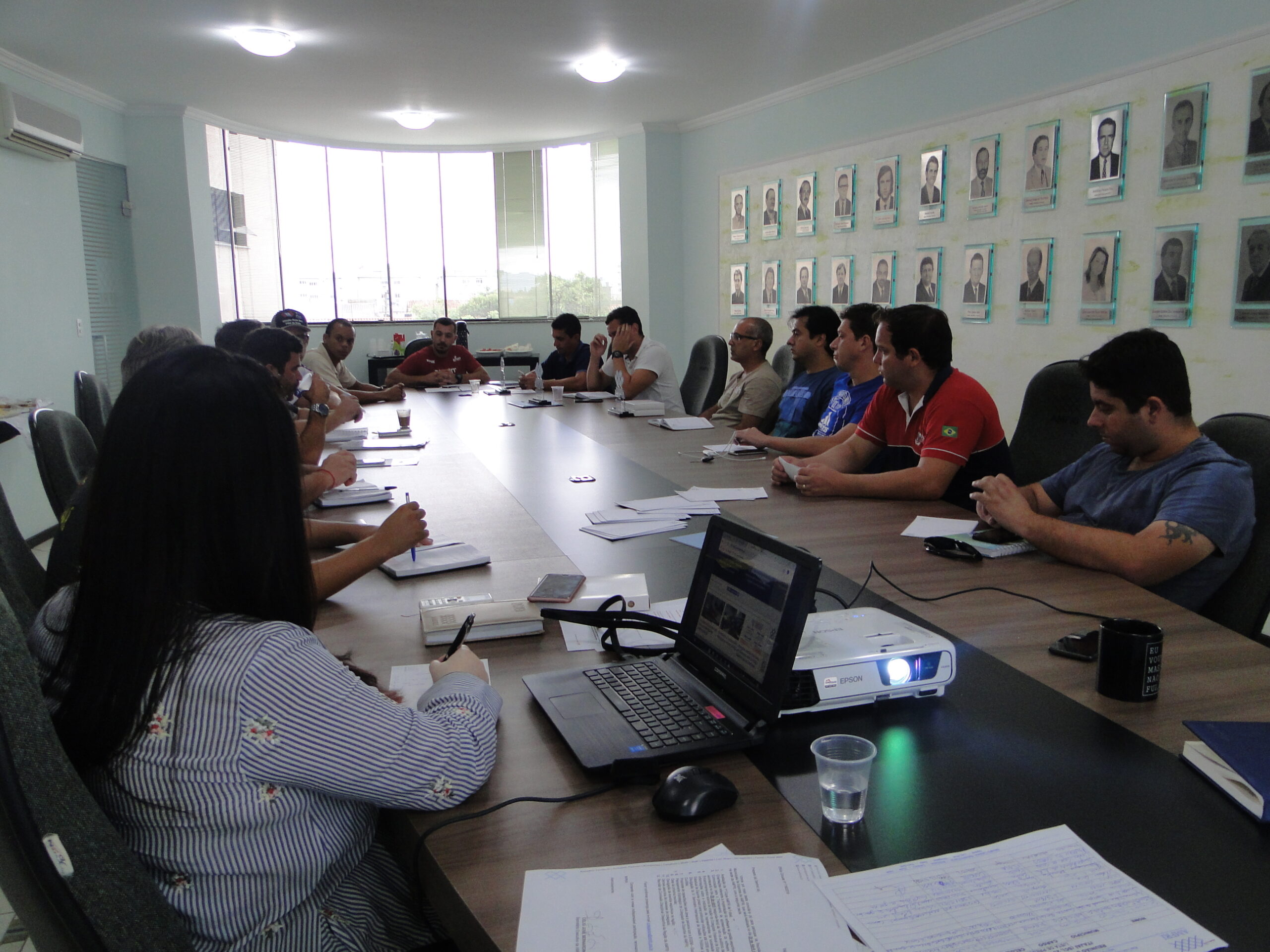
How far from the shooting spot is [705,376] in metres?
5.75

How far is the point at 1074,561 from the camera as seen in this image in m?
1.82

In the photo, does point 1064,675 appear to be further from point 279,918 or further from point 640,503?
point 640,503

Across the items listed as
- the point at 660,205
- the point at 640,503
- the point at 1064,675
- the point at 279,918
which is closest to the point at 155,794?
the point at 279,918

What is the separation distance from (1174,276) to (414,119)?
5285 mm

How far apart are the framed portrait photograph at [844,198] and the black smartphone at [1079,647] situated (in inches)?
192

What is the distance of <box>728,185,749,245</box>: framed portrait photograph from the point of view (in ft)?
22.6

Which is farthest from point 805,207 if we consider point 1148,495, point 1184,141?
point 1148,495

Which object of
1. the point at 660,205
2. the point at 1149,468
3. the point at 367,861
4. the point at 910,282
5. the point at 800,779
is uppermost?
the point at 660,205

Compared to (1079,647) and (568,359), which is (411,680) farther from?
(568,359)

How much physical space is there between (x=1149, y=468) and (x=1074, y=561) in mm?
282

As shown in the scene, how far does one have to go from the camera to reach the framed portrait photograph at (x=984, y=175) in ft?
15.6

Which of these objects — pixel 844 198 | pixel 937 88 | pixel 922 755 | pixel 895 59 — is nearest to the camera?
pixel 922 755

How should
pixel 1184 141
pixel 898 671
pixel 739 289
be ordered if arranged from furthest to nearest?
pixel 739 289 → pixel 1184 141 → pixel 898 671

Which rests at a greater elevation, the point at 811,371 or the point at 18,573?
the point at 811,371
